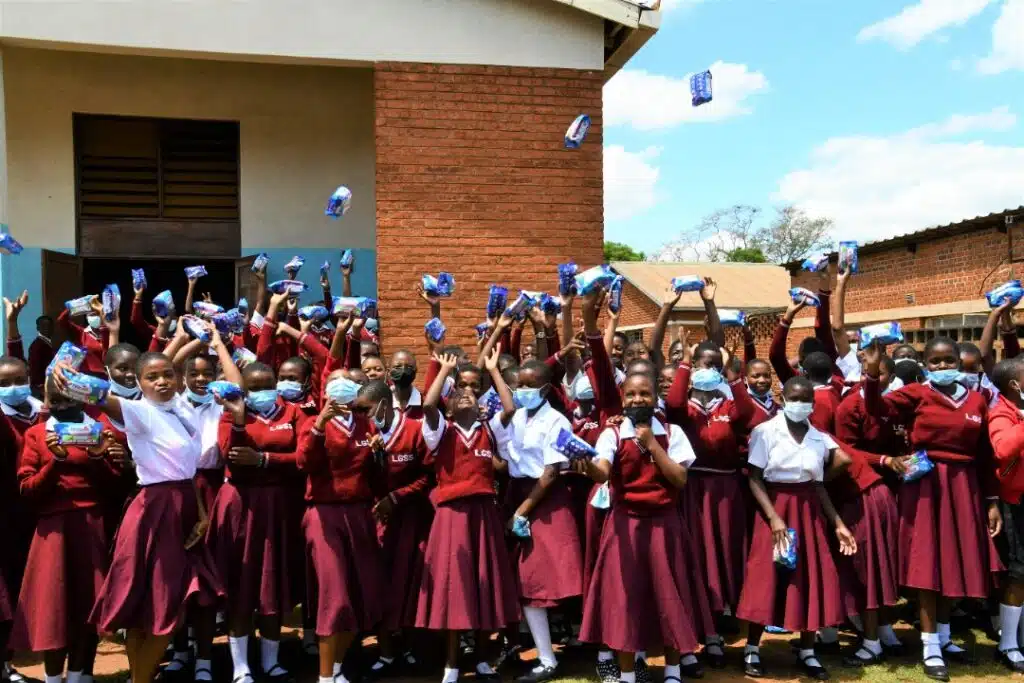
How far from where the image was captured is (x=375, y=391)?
496 centimetres

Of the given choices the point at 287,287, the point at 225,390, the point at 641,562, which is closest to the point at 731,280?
the point at 287,287

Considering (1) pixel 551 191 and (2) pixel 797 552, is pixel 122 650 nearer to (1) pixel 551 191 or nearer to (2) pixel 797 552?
(2) pixel 797 552

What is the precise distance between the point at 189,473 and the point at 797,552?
325cm

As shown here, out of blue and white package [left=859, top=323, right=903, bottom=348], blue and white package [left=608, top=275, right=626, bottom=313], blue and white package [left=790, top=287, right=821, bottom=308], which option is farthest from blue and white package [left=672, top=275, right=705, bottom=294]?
blue and white package [left=859, top=323, right=903, bottom=348]

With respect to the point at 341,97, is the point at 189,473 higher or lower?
lower

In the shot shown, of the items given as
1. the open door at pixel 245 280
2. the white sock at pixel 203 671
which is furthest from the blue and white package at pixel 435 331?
the open door at pixel 245 280

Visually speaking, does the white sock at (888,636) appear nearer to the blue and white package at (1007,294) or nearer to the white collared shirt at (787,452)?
the white collared shirt at (787,452)

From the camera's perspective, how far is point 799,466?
5.14 meters

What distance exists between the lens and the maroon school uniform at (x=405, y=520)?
5.04 m

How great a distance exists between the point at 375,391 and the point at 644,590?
1.75 metres

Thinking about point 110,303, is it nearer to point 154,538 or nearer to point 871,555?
point 154,538

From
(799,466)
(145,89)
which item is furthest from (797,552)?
(145,89)

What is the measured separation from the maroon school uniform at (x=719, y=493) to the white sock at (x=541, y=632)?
99 cm

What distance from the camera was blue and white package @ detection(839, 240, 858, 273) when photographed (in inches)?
238
